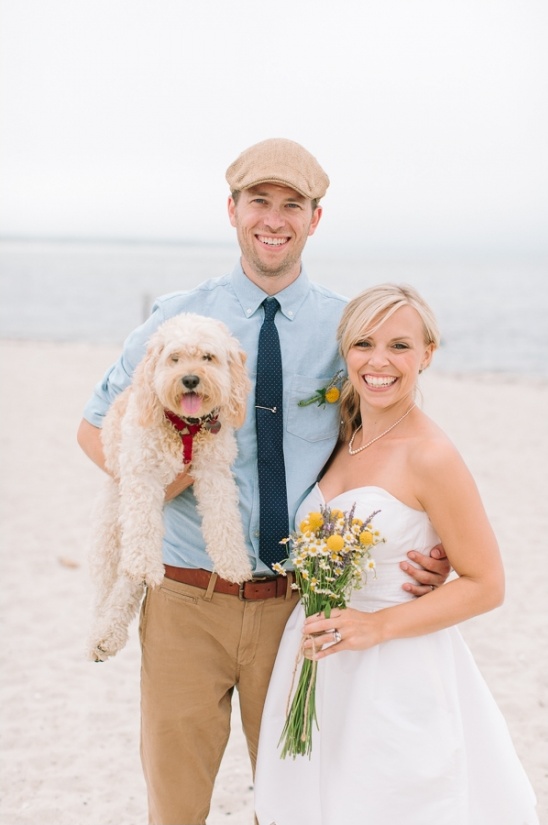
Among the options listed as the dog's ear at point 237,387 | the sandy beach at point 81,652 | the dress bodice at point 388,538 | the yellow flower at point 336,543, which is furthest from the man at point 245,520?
the sandy beach at point 81,652

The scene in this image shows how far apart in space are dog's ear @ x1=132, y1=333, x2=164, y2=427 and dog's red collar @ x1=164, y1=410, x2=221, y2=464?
9 centimetres

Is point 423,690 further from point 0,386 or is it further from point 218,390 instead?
point 0,386

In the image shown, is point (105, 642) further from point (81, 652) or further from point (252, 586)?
point (81, 652)

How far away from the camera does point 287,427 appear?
130 inches

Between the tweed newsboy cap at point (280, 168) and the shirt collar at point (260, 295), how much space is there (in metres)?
0.37

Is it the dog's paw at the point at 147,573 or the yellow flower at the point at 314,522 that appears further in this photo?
the dog's paw at the point at 147,573

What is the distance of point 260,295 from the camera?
3.33 m

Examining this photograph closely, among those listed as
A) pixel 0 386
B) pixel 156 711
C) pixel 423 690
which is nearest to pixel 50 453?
pixel 0 386

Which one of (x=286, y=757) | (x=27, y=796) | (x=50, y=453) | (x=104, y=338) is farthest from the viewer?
(x=104, y=338)

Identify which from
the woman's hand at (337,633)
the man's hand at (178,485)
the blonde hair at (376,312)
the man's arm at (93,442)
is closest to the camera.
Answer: the woman's hand at (337,633)

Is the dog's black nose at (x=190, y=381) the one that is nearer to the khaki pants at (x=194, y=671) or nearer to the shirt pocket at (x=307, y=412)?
the shirt pocket at (x=307, y=412)

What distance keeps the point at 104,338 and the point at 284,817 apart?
95.4 feet

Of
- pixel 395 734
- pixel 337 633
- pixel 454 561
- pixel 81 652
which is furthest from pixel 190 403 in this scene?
pixel 81 652

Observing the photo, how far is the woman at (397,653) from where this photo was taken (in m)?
2.84
